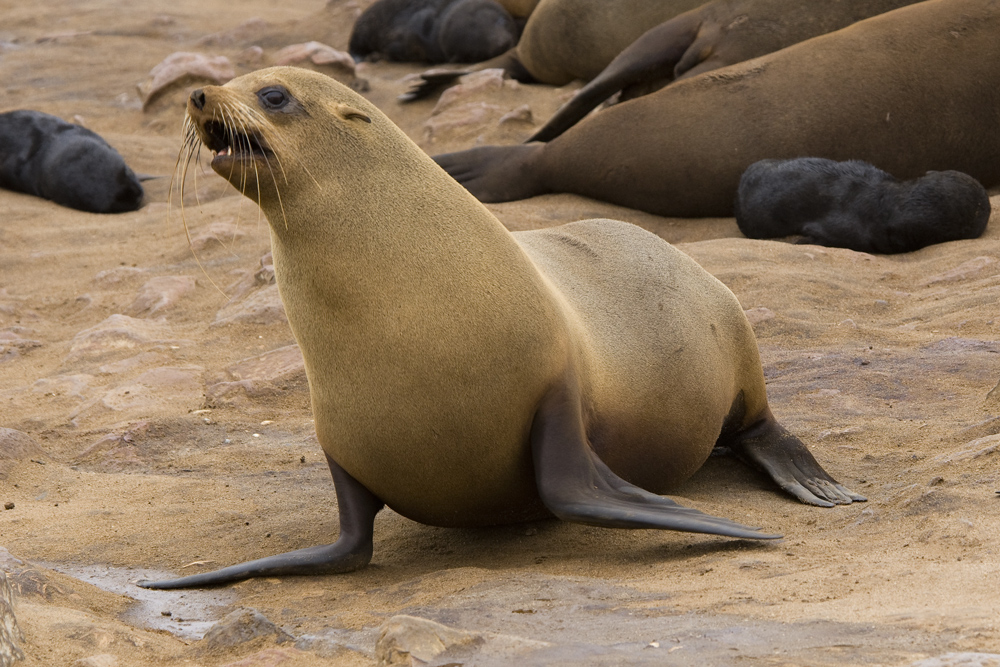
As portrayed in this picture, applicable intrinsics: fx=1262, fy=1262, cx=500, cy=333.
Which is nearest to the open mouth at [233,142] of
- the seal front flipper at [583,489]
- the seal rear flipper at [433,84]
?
the seal front flipper at [583,489]

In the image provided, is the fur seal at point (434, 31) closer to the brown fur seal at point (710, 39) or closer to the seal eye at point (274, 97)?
the brown fur seal at point (710, 39)

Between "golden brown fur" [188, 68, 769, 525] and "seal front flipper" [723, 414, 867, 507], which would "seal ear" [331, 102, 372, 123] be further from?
"seal front flipper" [723, 414, 867, 507]

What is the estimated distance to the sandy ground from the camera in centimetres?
251

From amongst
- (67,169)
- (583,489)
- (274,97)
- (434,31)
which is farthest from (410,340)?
(434,31)

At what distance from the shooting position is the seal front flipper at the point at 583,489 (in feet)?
10.3

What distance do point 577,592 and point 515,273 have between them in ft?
3.18

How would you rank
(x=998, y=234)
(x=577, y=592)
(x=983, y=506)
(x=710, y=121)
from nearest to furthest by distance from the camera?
(x=577, y=592) → (x=983, y=506) → (x=998, y=234) → (x=710, y=121)

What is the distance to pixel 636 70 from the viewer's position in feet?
29.7

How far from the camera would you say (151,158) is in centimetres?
1079

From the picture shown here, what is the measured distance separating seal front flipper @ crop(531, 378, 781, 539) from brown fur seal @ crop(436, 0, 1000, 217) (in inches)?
179

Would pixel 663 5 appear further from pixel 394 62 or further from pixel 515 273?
pixel 515 273

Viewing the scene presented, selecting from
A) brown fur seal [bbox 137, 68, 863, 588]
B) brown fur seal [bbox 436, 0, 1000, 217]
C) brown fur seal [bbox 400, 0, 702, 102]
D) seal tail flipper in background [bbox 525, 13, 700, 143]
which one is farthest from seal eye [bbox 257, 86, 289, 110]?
brown fur seal [bbox 400, 0, 702, 102]

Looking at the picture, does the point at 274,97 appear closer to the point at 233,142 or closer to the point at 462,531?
the point at 233,142

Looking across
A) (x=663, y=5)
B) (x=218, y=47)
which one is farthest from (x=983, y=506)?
(x=218, y=47)
